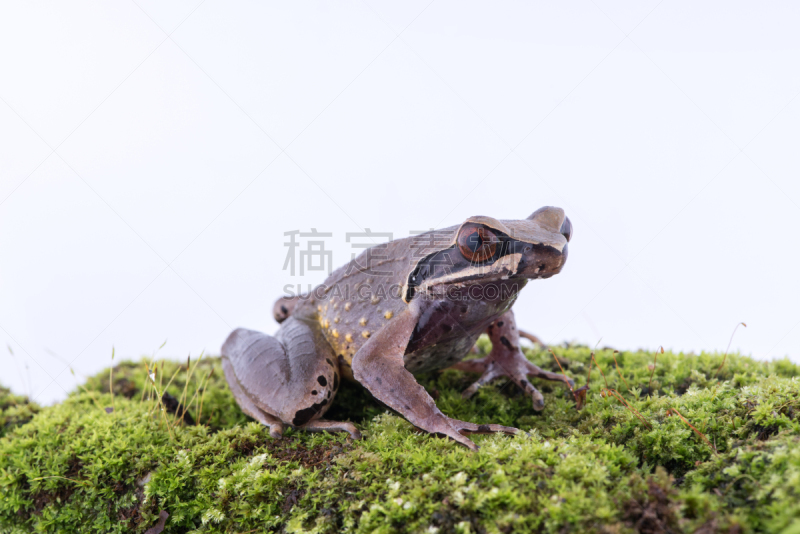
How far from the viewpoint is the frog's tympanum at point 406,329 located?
409cm

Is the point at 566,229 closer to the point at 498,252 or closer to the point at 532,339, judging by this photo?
the point at 498,252

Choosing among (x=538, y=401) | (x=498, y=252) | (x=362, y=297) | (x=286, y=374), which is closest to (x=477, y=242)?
(x=498, y=252)

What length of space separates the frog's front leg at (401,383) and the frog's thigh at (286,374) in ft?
2.00

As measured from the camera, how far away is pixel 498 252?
4.05 metres

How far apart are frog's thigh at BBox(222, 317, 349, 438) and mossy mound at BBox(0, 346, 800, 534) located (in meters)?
0.25

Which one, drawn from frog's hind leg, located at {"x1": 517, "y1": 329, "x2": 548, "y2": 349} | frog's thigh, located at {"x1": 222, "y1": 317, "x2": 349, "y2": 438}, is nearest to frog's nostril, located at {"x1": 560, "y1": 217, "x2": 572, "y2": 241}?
frog's hind leg, located at {"x1": 517, "y1": 329, "x2": 548, "y2": 349}

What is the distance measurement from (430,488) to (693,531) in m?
1.48

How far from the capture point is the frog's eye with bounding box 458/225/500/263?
4.03 meters

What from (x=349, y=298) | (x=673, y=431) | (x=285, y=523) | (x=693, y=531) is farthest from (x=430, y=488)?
(x=349, y=298)

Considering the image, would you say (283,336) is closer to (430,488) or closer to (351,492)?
(351,492)

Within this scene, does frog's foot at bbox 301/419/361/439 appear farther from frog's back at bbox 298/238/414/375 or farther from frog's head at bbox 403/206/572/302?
frog's head at bbox 403/206/572/302

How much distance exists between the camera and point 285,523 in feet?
12.3

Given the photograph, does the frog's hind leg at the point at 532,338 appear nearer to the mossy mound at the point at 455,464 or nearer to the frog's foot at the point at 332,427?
the mossy mound at the point at 455,464

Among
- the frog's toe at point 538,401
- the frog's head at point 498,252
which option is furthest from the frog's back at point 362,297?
the frog's toe at point 538,401
